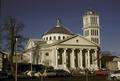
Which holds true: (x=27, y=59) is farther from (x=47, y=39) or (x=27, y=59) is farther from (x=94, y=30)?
(x=94, y=30)

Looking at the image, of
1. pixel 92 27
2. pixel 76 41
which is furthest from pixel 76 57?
pixel 92 27

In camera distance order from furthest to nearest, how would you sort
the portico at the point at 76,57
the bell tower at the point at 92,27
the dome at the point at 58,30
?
the bell tower at the point at 92,27 → the dome at the point at 58,30 → the portico at the point at 76,57

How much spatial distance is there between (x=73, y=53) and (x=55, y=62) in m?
6.11

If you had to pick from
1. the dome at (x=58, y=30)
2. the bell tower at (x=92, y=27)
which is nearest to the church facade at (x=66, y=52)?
the dome at (x=58, y=30)

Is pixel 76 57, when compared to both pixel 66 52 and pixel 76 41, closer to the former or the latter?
pixel 66 52

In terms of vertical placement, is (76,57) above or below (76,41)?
below

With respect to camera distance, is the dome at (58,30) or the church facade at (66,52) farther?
the dome at (58,30)

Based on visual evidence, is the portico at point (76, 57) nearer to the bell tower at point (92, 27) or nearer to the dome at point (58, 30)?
the dome at point (58, 30)

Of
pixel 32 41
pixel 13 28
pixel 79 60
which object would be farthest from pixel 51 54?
pixel 13 28

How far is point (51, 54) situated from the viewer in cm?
9788

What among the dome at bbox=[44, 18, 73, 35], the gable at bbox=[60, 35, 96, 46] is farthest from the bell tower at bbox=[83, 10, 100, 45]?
the gable at bbox=[60, 35, 96, 46]

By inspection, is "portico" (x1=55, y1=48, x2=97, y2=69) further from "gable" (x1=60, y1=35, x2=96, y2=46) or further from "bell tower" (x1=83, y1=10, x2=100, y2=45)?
"bell tower" (x1=83, y1=10, x2=100, y2=45)

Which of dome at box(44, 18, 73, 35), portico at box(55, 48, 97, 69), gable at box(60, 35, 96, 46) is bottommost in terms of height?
portico at box(55, 48, 97, 69)

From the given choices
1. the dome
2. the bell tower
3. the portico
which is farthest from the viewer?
the bell tower
